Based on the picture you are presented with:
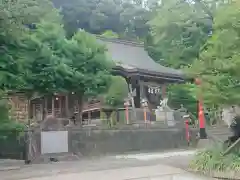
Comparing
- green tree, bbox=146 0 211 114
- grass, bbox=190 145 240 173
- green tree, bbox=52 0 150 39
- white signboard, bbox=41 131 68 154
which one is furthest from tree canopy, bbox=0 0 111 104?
green tree, bbox=52 0 150 39

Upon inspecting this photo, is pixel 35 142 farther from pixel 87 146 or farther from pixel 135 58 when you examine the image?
pixel 135 58

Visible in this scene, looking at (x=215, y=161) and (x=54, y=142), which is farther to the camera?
(x=54, y=142)

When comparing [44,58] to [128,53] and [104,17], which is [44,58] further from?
[104,17]

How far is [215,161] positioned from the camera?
29.2 feet

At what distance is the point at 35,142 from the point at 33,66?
3103 mm

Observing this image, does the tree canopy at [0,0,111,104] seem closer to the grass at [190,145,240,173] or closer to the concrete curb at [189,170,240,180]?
the grass at [190,145,240,173]

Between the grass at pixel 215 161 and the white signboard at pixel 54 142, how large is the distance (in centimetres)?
594

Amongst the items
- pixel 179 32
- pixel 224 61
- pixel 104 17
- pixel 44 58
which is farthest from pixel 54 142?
pixel 104 17

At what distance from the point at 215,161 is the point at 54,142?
689 cm

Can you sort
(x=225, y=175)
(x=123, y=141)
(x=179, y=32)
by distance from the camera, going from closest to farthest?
(x=225, y=175)
(x=123, y=141)
(x=179, y=32)

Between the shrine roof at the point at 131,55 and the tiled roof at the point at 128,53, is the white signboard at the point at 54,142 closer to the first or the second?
the shrine roof at the point at 131,55

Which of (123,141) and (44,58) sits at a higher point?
(44,58)

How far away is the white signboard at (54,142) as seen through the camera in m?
13.4

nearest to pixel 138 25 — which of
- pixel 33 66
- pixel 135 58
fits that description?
pixel 135 58
